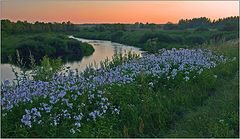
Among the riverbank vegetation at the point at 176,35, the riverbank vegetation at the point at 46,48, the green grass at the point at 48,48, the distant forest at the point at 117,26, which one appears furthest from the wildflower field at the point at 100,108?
the distant forest at the point at 117,26

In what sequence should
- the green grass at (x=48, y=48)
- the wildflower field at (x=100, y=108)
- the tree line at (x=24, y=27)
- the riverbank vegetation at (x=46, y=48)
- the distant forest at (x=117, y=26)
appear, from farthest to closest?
the distant forest at (x=117, y=26) → the tree line at (x=24, y=27) → the green grass at (x=48, y=48) → the riverbank vegetation at (x=46, y=48) → the wildflower field at (x=100, y=108)

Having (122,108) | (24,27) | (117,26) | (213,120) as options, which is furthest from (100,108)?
(117,26)

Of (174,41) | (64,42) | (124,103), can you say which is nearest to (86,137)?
(124,103)

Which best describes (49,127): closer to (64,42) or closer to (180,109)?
(180,109)

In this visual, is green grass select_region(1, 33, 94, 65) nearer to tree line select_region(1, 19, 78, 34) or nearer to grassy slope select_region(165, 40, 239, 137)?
tree line select_region(1, 19, 78, 34)

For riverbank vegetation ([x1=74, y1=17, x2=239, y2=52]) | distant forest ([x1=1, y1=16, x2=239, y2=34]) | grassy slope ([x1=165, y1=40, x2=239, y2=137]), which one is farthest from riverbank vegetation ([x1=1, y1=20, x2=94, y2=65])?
grassy slope ([x1=165, y1=40, x2=239, y2=137])

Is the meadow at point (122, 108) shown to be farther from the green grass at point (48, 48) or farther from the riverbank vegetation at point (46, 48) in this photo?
the green grass at point (48, 48)

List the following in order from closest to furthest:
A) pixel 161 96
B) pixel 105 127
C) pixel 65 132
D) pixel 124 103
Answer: pixel 65 132 → pixel 105 127 → pixel 124 103 → pixel 161 96

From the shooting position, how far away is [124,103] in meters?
4.45

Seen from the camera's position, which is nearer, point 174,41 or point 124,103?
point 124,103

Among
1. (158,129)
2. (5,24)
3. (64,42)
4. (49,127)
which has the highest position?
(5,24)

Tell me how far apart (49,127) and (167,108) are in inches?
105

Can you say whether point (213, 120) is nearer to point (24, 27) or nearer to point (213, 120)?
point (213, 120)

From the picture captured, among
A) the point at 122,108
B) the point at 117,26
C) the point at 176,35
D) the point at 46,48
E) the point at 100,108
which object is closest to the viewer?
the point at 100,108
